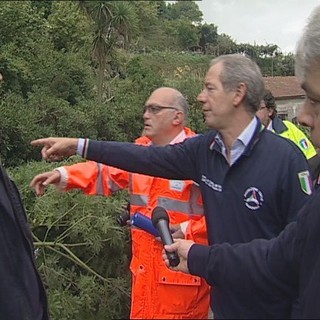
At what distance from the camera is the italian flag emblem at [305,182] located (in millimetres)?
2342

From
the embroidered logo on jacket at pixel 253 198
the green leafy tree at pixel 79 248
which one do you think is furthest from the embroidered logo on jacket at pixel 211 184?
the green leafy tree at pixel 79 248

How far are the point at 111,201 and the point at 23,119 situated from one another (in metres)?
4.05

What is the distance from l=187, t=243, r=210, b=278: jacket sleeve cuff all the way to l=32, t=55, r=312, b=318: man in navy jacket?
26.9 inches

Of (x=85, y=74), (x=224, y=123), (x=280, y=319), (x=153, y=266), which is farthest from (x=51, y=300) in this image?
(x=85, y=74)

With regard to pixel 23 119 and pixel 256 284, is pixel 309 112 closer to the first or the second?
pixel 256 284

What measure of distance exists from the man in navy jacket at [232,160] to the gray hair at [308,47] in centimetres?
104

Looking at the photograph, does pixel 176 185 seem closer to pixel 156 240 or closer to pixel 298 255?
pixel 156 240

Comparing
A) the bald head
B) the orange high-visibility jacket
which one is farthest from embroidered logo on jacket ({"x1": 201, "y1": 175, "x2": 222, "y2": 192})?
the bald head

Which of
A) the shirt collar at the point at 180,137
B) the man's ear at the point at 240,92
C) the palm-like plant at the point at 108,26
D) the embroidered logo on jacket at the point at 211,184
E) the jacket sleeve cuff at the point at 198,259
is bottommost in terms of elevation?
the jacket sleeve cuff at the point at 198,259

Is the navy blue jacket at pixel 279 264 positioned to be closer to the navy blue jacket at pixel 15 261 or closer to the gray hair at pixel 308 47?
the gray hair at pixel 308 47

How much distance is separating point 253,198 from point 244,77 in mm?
571

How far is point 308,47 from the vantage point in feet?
4.30

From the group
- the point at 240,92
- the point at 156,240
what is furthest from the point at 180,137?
the point at 240,92

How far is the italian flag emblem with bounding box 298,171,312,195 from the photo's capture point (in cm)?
234
